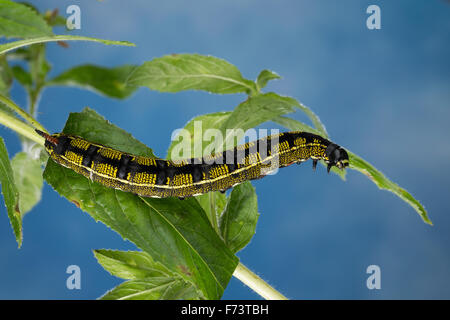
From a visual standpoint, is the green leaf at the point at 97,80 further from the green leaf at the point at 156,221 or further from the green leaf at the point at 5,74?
the green leaf at the point at 156,221

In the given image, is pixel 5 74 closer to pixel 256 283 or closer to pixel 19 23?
pixel 19 23

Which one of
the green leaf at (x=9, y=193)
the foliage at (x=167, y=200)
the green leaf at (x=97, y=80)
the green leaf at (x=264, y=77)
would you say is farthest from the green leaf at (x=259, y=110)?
the green leaf at (x=97, y=80)

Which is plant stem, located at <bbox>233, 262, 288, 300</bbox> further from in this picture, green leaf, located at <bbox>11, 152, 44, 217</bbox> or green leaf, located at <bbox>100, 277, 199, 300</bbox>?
green leaf, located at <bbox>11, 152, 44, 217</bbox>

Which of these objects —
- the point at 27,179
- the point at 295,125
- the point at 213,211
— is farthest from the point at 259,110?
the point at 27,179

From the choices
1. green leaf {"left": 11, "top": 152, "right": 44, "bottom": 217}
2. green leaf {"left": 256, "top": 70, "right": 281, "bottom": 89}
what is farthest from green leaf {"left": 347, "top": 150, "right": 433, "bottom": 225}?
green leaf {"left": 11, "top": 152, "right": 44, "bottom": 217}

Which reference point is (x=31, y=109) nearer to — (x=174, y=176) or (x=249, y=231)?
(x=174, y=176)

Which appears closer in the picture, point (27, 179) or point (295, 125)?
point (295, 125)

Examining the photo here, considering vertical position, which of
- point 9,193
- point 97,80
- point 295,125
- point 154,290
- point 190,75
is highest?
point 97,80

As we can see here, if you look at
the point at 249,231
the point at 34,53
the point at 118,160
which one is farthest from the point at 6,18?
the point at 34,53
